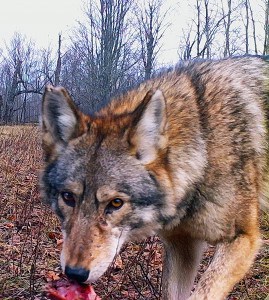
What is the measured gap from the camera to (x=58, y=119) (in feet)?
9.91

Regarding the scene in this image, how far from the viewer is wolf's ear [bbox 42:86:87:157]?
2938 millimetres

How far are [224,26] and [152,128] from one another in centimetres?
3214

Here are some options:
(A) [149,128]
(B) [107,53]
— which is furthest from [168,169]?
(B) [107,53]

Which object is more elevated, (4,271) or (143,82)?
(143,82)

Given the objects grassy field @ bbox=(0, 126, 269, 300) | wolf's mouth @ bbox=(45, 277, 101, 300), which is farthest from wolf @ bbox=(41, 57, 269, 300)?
grassy field @ bbox=(0, 126, 269, 300)

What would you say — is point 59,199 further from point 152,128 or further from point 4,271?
point 4,271

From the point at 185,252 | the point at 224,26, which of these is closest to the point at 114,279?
the point at 185,252

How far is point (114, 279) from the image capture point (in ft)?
13.0

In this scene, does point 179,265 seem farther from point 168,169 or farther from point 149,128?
point 149,128

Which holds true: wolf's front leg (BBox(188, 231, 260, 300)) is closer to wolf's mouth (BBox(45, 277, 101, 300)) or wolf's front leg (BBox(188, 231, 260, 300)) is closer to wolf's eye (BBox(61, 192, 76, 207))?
wolf's mouth (BBox(45, 277, 101, 300))

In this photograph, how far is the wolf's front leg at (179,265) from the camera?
354 centimetres

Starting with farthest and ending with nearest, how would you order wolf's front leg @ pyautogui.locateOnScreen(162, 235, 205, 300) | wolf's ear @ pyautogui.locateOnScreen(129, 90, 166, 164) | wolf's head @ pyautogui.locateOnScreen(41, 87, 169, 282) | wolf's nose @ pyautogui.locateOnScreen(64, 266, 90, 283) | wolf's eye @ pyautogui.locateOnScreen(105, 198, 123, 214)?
1. wolf's front leg @ pyautogui.locateOnScreen(162, 235, 205, 300)
2. wolf's ear @ pyautogui.locateOnScreen(129, 90, 166, 164)
3. wolf's eye @ pyautogui.locateOnScreen(105, 198, 123, 214)
4. wolf's head @ pyautogui.locateOnScreen(41, 87, 169, 282)
5. wolf's nose @ pyautogui.locateOnScreen(64, 266, 90, 283)

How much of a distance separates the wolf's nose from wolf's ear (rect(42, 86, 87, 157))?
0.93m

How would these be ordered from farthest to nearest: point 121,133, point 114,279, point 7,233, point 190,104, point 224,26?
point 224,26, point 7,233, point 114,279, point 190,104, point 121,133
